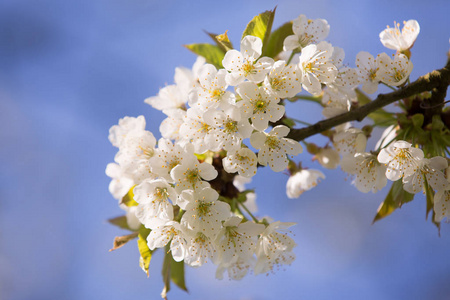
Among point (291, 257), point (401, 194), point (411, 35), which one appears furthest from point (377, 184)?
point (411, 35)

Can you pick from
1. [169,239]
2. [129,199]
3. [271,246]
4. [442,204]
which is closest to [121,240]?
[129,199]

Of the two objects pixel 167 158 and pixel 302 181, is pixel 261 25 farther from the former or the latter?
pixel 302 181

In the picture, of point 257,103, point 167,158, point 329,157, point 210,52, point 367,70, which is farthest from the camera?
point 329,157

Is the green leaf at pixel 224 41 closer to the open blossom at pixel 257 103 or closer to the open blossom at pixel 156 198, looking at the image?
the open blossom at pixel 257 103

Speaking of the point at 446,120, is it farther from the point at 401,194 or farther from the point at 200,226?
the point at 200,226

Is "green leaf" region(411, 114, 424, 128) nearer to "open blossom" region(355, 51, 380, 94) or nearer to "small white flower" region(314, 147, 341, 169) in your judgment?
"open blossom" region(355, 51, 380, 94)

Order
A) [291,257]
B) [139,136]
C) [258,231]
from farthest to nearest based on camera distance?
[291,257]
[139,136]
[258,231]

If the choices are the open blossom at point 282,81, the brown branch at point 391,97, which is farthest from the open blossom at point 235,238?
the open blossom at point 282,81
